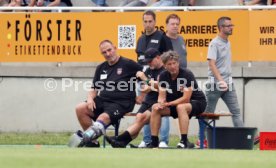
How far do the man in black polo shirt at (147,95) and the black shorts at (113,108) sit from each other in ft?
0.65

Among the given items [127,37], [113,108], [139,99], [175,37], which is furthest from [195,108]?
[127,37]

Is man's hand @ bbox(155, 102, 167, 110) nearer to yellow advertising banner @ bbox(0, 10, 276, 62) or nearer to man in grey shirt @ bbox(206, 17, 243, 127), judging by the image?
man in grey shirt @ bbox(206, 17, 243, 127)

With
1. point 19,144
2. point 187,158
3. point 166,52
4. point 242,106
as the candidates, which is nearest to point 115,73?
point 166,52

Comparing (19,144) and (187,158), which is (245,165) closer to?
(187,158)

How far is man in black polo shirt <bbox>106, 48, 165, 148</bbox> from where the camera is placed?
712 inches

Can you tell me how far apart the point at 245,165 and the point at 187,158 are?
3.51 feet

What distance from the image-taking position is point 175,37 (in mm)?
19469

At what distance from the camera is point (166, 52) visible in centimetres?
1816

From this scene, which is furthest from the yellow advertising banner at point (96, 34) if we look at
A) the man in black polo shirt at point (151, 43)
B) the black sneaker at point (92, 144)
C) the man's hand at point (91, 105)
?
the black sneaker at point (92, 144)

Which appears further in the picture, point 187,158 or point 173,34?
point 173,34

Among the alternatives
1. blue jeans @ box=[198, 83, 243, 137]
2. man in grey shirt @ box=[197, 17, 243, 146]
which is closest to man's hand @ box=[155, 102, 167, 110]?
man in grey shirt @ box=[197, 17, 243, 146]

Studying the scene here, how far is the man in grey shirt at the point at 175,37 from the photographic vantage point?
758 inches

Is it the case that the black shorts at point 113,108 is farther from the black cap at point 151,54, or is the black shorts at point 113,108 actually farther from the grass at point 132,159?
the grass at point 132,159

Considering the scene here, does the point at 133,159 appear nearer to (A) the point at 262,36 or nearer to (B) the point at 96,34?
(A) the point at 262,36
